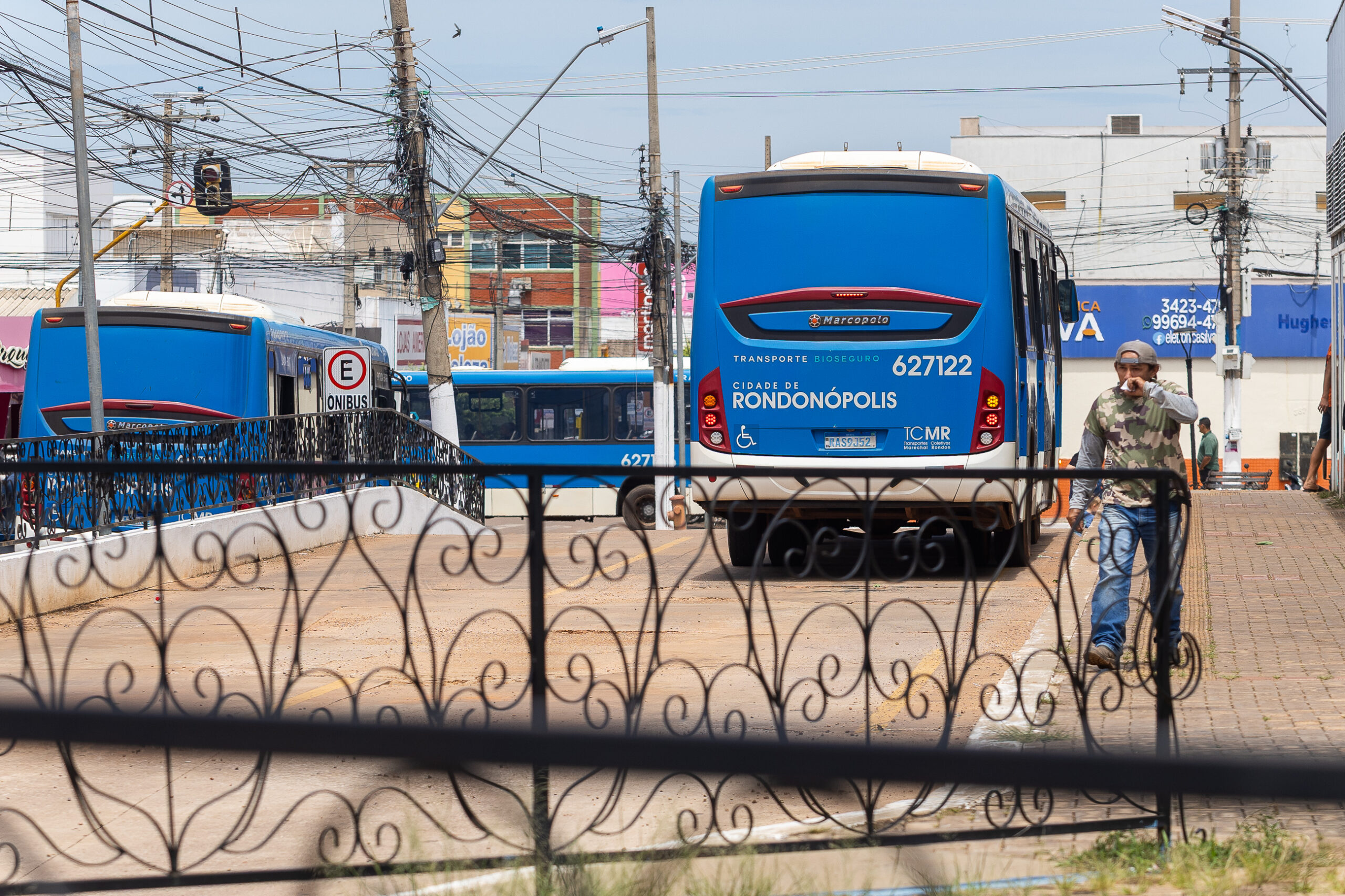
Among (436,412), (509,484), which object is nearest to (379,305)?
(436,412)

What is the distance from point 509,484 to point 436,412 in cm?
1874

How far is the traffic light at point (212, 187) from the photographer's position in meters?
28.0

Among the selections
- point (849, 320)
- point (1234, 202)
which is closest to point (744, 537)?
point (849, 320)

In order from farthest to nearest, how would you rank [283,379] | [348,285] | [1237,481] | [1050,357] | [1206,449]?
[348,285]
[1237,481]
[1206,449]
[283,379]
[1050,357]

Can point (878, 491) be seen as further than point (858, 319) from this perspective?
No

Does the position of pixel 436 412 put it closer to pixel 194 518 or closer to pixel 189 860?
pixel 194 518

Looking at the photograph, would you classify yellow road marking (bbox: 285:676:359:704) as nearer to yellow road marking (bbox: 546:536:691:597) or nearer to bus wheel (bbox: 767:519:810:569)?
yellow road marking (bbox: 546:536:691:597)

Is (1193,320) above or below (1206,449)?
above

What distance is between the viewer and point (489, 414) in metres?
29.4

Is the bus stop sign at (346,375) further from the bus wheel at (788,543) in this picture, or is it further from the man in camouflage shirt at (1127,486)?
the bus wheel at (788,543)

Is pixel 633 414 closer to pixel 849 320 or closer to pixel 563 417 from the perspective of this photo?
pixel 563 417

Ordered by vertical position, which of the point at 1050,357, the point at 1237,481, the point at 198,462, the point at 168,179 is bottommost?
the point at 1237,481

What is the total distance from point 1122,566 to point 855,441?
6.88 metres

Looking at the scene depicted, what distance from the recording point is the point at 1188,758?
154cm
